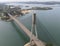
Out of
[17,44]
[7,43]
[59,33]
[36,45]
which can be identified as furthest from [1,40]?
[59,33]

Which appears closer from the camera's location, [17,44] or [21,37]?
[17,44]

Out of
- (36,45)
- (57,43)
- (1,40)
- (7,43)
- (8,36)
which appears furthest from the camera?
(8,36)

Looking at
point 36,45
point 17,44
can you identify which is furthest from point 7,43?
point 36,45

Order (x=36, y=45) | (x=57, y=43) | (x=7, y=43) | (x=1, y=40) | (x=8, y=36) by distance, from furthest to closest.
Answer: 1. (x=8, y=36)
2. (x=1, y=40)
3. (x=7, y=43)
4. (x=57, y=43)
5. (x=36, y=45)

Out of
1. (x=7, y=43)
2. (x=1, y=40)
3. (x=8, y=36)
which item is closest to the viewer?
(x=7, y=43)

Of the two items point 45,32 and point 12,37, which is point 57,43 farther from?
point 12,37

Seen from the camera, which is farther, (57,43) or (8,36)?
(8,36)

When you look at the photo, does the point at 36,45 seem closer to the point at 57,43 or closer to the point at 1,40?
the point at 57,43

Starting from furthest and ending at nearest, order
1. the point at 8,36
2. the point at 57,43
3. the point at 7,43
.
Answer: the point at 8,36 < the point at 7,43 < the point at 57,43

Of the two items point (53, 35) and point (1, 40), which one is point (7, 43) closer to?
point (1, 40)
